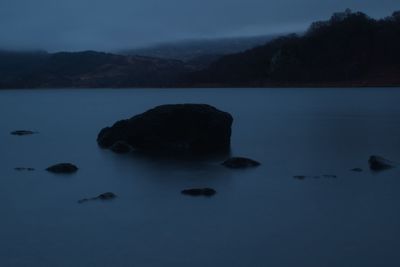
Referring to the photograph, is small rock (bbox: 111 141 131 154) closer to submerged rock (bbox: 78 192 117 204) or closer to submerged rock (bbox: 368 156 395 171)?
submerged rock (bbox: 78 192 117 204)

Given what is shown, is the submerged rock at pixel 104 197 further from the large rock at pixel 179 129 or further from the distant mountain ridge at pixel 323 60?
the distant mountain ridge at pixel 323 60

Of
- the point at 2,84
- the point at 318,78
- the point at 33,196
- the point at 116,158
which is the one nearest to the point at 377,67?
the point at 318,78

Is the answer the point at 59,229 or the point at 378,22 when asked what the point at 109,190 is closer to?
the point at 59,229


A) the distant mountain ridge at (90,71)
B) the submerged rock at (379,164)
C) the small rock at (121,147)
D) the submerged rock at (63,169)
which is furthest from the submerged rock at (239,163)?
the distant mountain ridge at (90,71)

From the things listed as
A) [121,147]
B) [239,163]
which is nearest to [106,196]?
[239,163]

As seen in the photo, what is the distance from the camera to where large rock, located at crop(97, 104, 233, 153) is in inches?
878

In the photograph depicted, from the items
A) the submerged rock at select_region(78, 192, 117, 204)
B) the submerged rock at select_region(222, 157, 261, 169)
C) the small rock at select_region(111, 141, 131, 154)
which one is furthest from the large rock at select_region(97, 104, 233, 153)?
the submerged rock at select_region(78, 192, 117, 204)

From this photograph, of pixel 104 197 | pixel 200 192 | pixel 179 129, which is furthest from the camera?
pixel 179 129

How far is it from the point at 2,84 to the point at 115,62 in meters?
31.9

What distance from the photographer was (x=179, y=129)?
22844 millimetres

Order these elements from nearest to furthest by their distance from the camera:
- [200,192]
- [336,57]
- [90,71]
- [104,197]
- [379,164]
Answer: [104,197], [200,192], [379,164], [336,57], [90,71]

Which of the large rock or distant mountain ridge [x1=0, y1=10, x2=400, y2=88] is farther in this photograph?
distant mountain ridge [x1=0, y1=10, x2=400, y2=88]

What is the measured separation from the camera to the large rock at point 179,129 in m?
22.3

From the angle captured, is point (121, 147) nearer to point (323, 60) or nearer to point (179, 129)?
point (179, 129)
